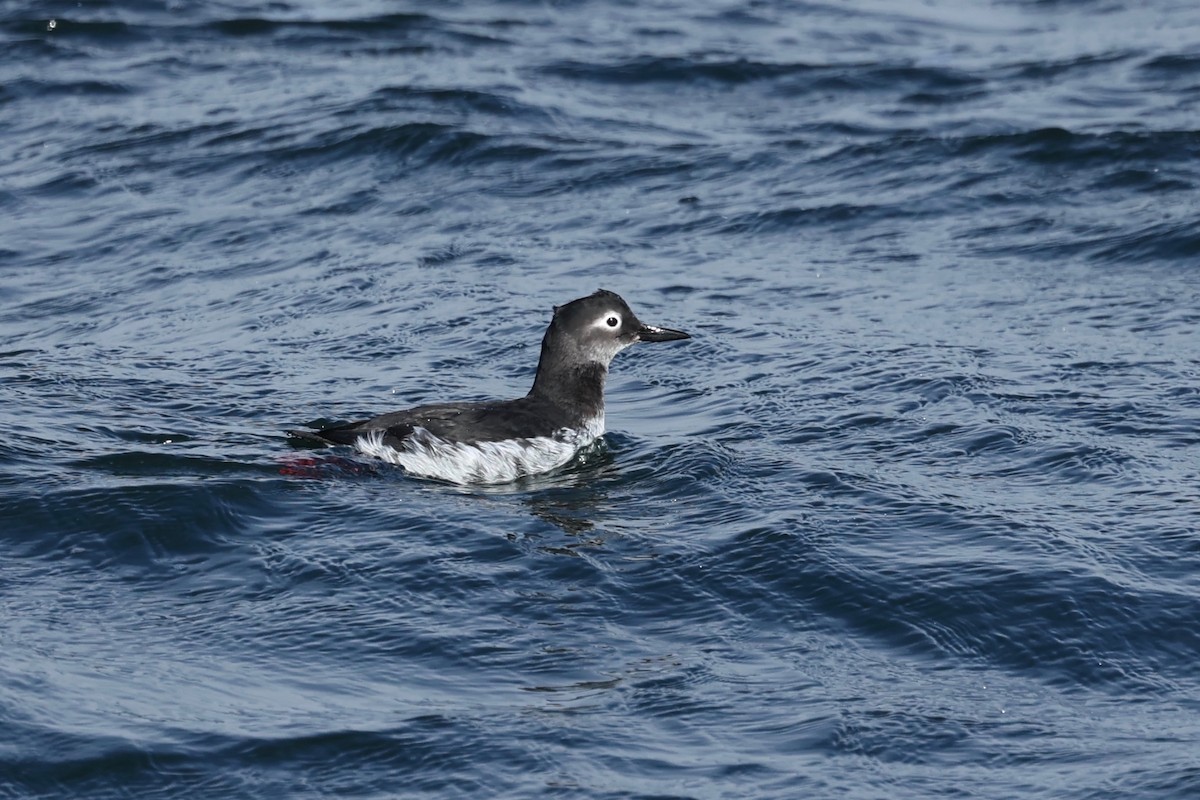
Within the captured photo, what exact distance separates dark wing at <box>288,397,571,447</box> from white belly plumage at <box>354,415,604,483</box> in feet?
0.13

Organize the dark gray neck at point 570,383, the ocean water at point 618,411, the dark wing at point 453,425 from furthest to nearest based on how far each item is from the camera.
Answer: the dark gray neck at point 570,383
the dark wing at point 453,425
the ocean water at point 618,411

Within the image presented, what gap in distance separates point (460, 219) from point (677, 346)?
3.74m

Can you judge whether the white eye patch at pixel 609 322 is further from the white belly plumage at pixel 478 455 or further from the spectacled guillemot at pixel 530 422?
the white belly plumage at pixel 478 455

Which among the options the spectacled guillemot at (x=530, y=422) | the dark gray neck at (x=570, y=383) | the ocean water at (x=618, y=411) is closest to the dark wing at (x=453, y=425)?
the spectacled guillemot at (x=530, y=422)

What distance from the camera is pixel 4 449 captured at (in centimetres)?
1074

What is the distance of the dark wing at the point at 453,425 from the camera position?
10.8 m

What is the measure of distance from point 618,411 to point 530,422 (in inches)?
59.4

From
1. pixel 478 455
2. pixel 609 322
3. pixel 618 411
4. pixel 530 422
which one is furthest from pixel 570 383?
pixel 478 455

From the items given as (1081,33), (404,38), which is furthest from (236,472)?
(1081,33)

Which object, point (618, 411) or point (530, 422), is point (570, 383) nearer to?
point (530, 422)

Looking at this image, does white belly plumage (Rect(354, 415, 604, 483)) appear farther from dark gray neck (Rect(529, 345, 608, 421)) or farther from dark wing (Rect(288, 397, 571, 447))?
dark gray neck (Rect(529, 345, 608, 421))

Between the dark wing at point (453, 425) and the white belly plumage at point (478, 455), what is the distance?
38 mm

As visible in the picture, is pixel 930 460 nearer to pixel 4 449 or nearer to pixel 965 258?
pixel 965 258

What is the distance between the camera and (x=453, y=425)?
35.7ft
